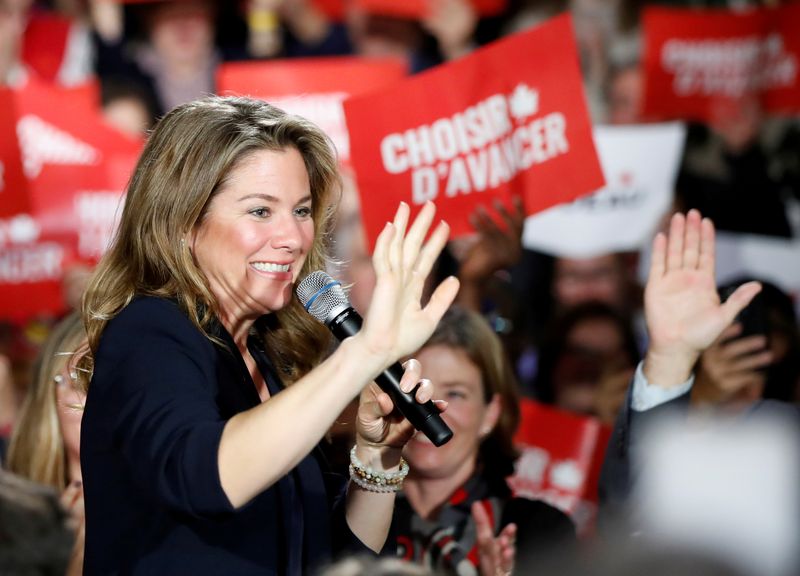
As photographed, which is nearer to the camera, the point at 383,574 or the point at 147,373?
the point at 383,574

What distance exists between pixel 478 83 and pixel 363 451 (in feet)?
5.41

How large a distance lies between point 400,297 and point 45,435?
1.65 m

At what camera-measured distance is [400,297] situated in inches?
70.6

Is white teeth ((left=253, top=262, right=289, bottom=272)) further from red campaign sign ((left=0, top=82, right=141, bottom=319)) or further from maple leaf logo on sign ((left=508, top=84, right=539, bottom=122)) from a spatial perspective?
red campaign sign ((left=0, top=82, right=141, bottom=319))

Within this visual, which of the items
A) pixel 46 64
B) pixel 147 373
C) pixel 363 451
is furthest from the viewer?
A: pixel 46 64

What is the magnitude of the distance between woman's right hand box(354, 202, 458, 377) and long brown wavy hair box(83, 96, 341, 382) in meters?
0.43

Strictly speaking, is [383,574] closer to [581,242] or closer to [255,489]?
[255,489]

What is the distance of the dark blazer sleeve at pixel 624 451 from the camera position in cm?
261

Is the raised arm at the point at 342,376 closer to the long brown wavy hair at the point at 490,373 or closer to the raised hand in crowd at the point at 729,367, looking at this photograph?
the long brown wavy hair at the point at 490,373

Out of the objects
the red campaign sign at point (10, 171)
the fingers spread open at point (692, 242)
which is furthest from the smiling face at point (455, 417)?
the red campaign sign at point (10, 171)

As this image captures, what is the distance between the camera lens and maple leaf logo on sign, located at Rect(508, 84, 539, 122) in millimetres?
3658

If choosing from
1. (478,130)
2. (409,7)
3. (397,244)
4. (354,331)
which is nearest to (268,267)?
(354,331)

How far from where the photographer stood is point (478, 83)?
3703 millimetres

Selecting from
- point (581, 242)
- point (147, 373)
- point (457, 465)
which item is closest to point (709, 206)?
A: point (581, 242)
